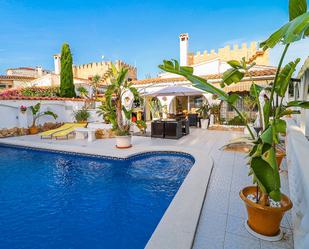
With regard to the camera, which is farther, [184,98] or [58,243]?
[184,98]

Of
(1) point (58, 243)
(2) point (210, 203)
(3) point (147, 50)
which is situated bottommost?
(1) point (58, 243)

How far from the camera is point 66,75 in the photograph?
25.0 meters

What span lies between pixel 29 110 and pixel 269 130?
19.7m

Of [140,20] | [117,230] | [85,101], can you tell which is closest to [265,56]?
[140,20]

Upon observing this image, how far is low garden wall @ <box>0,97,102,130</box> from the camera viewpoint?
16584mm

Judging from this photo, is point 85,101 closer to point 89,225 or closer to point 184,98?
point 184,98

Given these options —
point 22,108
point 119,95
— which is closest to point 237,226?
point 119,95

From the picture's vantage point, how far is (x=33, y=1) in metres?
20.3

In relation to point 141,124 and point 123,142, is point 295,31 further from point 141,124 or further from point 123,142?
point 141,124

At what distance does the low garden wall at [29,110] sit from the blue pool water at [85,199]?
7.39m

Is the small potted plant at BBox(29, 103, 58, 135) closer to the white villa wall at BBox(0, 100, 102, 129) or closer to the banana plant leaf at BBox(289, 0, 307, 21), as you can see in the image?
the white villa wall at BBox(0, 100, 102, 129)

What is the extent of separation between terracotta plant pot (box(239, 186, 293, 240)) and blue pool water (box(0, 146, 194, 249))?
2335 mm

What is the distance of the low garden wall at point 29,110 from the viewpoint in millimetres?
16584

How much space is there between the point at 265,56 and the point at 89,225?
30209mm
